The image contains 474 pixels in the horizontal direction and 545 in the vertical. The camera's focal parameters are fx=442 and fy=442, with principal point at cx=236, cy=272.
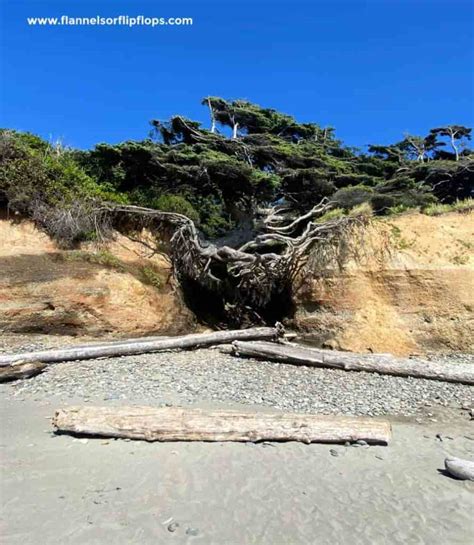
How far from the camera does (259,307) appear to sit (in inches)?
671

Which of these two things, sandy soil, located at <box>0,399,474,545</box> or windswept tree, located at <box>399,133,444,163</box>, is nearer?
sandy soil, located at <box>0,399,474,545</box>

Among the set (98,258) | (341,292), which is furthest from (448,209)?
(98,258)

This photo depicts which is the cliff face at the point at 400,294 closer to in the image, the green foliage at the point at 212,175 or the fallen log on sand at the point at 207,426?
the green foliage at the point at 212,175

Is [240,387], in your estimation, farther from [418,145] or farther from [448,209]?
[418,145]

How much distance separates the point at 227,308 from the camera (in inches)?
690

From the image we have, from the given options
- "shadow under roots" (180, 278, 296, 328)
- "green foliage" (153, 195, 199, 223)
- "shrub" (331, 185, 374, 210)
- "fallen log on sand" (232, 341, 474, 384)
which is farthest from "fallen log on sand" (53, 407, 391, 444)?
"shrub" (331, 185, 374, 210)

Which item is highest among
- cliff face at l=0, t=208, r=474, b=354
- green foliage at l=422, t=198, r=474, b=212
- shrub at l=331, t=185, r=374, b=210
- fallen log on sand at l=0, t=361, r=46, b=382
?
shrub at l=331, t=185, r=374, b=210

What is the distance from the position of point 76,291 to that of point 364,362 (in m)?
8.71

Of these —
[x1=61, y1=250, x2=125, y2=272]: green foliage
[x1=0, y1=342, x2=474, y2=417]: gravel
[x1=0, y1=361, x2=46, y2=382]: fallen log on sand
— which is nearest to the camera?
[x1=0, y1=342, x2=474, y2=417]: gravel

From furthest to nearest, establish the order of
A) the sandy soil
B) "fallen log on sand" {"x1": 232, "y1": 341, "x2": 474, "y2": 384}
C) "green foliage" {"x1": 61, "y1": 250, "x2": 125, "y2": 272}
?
"green foliage" {"x1": 61, "y1": 250, "x2": 125, "y2": 272} → "fallen log on sand" {"x1": 232, "y1": 341, "x2": 474, "y2": 384} → the sandy soil

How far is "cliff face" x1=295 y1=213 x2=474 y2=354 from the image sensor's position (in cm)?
1327

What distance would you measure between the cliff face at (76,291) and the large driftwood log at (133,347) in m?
1.83

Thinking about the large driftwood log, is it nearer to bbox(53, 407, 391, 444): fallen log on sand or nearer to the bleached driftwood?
bbox(53, 407, 391, 444): fallen log on sand

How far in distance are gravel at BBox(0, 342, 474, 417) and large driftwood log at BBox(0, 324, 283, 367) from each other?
0.26 metres
